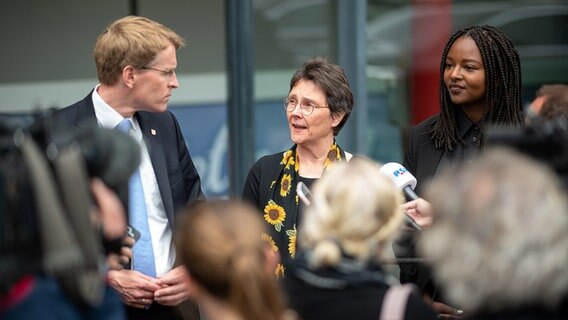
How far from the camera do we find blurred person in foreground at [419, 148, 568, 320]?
2.76 metres

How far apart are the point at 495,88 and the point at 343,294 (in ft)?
6.83

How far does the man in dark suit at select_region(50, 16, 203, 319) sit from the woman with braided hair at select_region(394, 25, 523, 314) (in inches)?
42.2

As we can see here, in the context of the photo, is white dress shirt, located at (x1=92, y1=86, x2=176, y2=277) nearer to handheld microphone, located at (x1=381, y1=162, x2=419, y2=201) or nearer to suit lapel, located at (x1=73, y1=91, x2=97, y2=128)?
suit lapel, located at (x1=73, y1=91, x2=97, y2=128)

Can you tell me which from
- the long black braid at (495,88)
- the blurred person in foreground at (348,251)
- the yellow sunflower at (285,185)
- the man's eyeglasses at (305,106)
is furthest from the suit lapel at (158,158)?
the blurred person in foreground at (348,251)

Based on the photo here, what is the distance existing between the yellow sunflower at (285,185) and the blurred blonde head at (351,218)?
1.76m

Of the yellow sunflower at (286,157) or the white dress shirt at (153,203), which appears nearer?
the white dress shirt at (153,203)

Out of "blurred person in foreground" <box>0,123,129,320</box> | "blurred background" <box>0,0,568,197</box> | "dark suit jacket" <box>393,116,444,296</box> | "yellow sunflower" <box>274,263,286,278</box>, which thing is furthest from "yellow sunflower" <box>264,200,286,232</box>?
"blurred background" <box>0,0,568,197</box>

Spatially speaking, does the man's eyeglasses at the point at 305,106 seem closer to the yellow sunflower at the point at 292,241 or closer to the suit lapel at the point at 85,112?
the yellow sunflower at the point at 292,241

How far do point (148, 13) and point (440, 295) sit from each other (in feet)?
13.4

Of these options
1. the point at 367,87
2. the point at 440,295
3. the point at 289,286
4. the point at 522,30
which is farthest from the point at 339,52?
the point at 289,286

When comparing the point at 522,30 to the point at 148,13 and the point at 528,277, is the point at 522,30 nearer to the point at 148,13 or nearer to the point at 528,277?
the point at 148,13

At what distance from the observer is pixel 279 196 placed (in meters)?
4.98

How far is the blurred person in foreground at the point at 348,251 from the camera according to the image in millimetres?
3119

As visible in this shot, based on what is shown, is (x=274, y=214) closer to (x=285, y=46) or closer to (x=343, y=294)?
(x=343, y=294)
